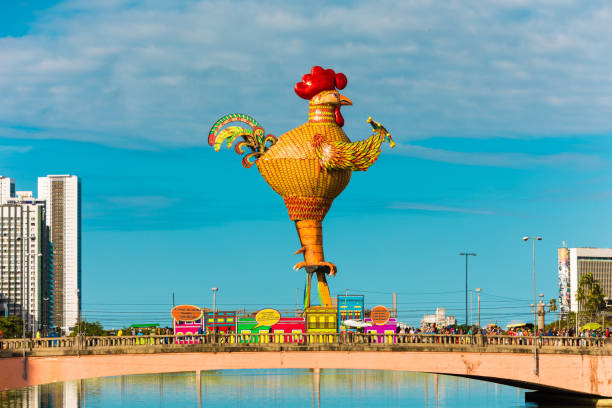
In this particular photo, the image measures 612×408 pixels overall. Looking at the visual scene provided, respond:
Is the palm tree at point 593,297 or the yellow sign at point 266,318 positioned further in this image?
the palm tree at point 593,297

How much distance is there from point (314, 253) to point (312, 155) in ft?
37.8

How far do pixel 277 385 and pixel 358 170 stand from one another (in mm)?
46220

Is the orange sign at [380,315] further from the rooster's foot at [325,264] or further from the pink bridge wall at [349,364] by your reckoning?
the rooster's foot at [325,264]

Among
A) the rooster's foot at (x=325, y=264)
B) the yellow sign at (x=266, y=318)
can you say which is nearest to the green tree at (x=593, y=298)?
the rooster's foot at (x=325, y=264)

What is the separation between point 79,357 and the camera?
9044cm

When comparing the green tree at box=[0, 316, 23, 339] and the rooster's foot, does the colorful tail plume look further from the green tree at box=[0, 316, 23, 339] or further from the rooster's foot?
the green tree at box=[0, 316, 23, 339]

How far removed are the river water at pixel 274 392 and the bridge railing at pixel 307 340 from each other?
1933cm

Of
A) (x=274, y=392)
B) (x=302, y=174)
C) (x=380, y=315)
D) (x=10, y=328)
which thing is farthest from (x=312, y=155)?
(x=10, y=328)

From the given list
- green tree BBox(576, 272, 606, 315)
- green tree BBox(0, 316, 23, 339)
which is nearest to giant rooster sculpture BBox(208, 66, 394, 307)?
green tree BBox(576, 272, 606, 315)

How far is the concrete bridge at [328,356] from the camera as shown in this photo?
90.3 meters

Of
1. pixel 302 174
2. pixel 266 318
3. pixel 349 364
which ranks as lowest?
pixel 349 364

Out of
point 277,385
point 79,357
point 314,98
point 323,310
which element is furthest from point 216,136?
point 277,385

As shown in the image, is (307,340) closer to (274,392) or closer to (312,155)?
(312,155)

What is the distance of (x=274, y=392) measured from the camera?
131 m
